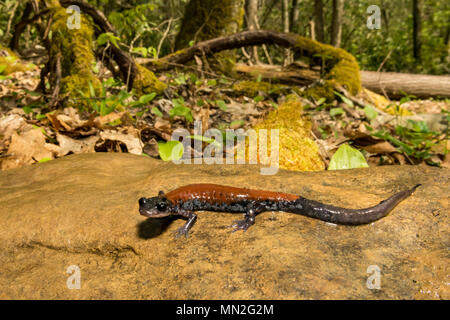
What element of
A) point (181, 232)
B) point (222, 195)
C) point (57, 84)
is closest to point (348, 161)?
point (222, 195)

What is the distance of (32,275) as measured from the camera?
2363mm

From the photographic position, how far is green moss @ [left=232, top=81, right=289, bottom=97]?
8352 mm

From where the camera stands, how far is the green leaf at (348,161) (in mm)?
4300

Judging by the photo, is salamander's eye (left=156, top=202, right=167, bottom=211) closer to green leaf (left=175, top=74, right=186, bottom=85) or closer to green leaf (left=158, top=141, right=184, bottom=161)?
green leaf (left=158, top=141, right=184, bottom=161)

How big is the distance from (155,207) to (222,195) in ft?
2.16

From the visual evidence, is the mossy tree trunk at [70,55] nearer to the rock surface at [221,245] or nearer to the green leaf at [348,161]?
the rock surface at [221,245]

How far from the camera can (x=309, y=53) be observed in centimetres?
883

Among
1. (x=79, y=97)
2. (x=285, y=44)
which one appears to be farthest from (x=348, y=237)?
(x=285, y=44)

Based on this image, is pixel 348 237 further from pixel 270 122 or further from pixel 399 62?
pixel 399 62

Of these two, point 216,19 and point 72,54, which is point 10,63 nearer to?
point 72,54

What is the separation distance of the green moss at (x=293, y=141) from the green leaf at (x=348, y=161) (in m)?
0.54

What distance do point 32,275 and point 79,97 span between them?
15.0ft

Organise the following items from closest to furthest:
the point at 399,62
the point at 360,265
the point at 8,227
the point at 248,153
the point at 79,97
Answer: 1. the point at 360,265
2. the point at 8,227
3. the point at 248,153
4. the point at 79,97
5. the point at 399,62
